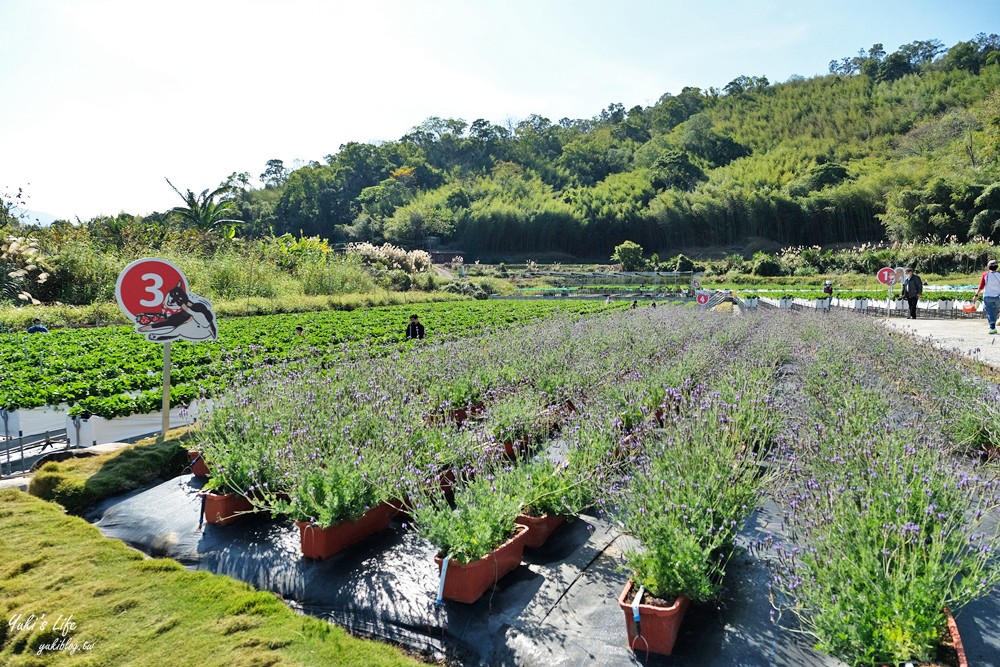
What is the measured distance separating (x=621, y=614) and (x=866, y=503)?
1.49m

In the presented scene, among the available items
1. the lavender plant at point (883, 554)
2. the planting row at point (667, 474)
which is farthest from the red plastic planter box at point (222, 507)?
the lavender plant at point (883, 554)

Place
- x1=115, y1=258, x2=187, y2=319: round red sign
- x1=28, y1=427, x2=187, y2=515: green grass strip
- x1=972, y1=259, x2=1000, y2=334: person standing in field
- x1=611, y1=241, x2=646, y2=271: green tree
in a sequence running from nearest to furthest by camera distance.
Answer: x1=28, y1=427, x2=187, y2=515: green grass strip < x1=115, y1=258, x2=187, y2=319: round red sign < x1=972, y1=259, x2=1000, y2=334: person standing in field < x1=611, y1=241, x2=646, y2=271: green tree

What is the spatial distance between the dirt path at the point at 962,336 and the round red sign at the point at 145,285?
33.7ft

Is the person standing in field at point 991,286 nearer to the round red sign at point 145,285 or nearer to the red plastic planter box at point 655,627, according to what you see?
the red plastic planter box at point 655,627

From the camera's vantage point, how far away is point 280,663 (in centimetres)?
293

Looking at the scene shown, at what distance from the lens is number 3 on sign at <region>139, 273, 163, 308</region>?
635 centimetres

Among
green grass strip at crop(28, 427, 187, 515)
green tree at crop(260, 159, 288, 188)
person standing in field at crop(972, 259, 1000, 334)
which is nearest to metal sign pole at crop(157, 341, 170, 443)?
green grass strip at crop(28, 427, 187, 515)

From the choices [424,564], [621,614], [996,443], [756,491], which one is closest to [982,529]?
[996,443]

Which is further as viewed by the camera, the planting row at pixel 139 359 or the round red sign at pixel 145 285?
the planting row at pixel 139 359

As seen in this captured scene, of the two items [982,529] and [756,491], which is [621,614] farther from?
[982,529]

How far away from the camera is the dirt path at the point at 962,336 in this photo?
10.4 metres

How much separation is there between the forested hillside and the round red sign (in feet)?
119

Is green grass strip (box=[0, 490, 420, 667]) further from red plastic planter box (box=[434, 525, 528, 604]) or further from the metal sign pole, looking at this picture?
the metal sign pole

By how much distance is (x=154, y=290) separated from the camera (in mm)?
6398
